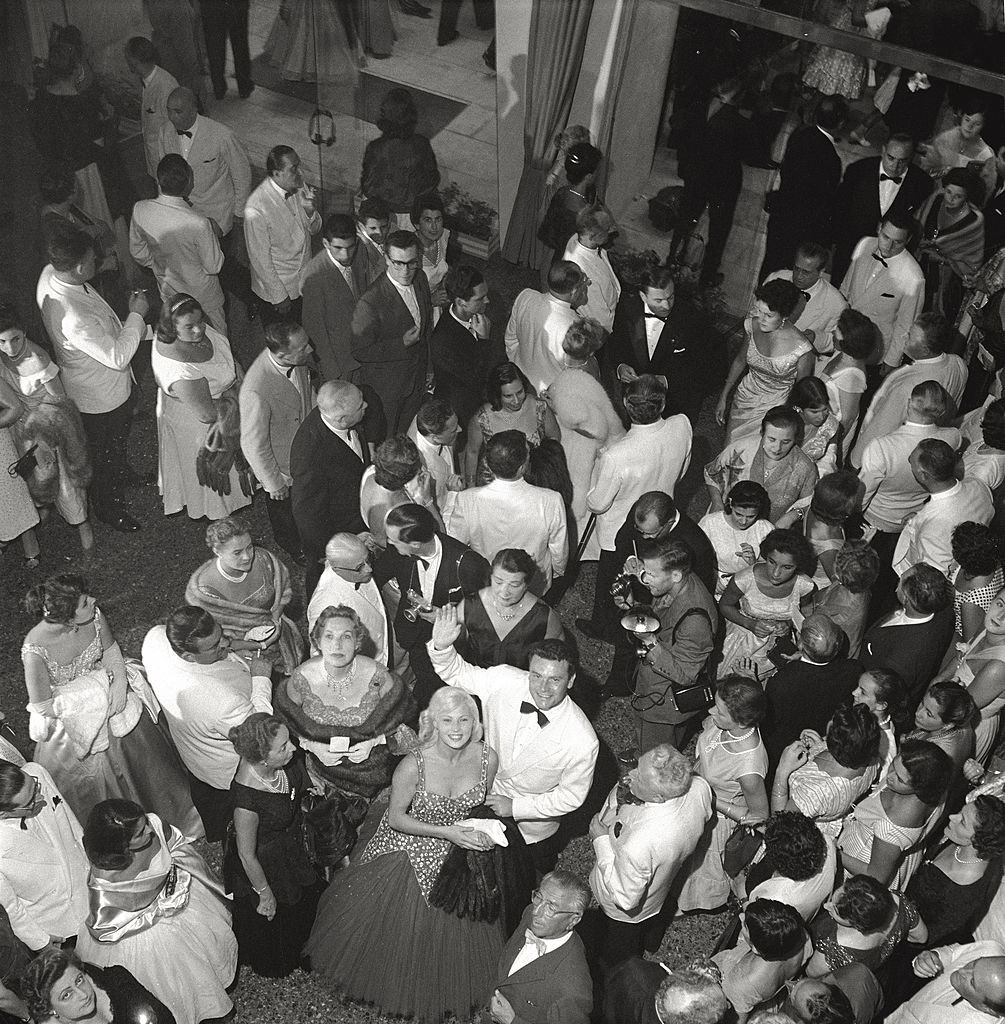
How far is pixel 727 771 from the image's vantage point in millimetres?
4273

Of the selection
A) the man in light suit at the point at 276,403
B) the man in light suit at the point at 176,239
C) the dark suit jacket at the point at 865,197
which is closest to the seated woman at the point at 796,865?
the man in light suit at the point at 276,403

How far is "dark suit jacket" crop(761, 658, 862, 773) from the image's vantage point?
177 inches

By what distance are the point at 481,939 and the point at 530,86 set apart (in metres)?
6.68

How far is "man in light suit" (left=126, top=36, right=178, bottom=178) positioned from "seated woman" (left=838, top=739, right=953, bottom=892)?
633 centimetres

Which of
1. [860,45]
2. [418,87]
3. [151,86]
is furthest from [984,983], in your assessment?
[418,87]

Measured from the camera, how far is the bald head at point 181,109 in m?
7.02

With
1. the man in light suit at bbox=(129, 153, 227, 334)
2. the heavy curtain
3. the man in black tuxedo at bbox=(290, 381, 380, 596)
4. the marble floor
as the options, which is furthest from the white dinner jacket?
the marble floor

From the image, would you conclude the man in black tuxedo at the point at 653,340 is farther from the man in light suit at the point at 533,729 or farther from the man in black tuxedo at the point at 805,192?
the man in light suit at the point at 533,729

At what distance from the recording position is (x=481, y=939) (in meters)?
4.16

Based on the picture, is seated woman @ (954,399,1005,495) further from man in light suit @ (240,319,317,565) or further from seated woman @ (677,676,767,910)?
man in light suit @ (240,319,317,565)

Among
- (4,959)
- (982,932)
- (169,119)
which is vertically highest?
(169,119)

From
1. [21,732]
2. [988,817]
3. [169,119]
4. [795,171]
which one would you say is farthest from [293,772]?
[795,171]

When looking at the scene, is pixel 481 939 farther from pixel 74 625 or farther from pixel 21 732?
pixel 21 732

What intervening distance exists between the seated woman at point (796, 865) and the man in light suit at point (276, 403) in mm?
3000
